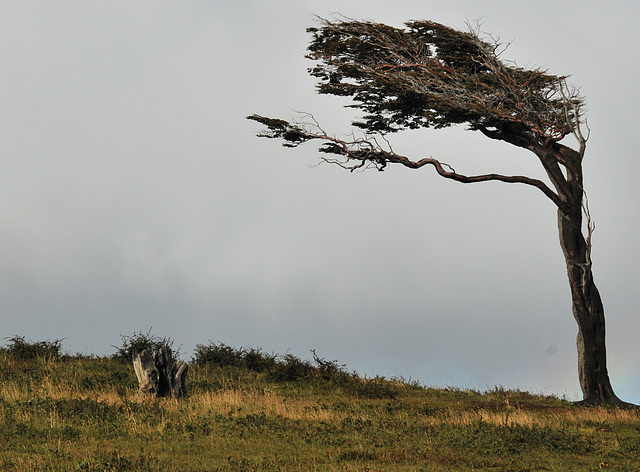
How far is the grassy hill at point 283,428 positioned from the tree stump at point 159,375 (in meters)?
0.68

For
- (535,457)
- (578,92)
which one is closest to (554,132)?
(578,92)

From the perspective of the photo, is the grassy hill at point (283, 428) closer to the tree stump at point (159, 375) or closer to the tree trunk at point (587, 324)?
the tree stump at point (159, 375)

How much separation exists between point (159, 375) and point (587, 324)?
14885mm

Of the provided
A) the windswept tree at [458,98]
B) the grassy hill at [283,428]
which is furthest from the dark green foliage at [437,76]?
the grassy hill at [283,428]

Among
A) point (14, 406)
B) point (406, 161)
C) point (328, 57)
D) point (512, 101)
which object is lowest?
point (14, 406)

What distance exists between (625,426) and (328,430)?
9.02m

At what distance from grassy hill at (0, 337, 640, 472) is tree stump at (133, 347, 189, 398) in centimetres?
68

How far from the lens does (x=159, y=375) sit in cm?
2127

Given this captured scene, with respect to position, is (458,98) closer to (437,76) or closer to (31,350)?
(437,76)

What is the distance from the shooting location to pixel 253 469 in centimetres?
1229

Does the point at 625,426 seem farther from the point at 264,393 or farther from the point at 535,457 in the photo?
the point at 264,393

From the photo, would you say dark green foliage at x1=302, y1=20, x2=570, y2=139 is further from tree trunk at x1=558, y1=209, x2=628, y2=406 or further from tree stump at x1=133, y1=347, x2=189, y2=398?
tree stump at x1=133, y1=347, x2=189, y2=398

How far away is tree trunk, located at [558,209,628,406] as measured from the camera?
24.5 m

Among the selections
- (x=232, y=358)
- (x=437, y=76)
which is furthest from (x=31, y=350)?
(x=437, y=76)
